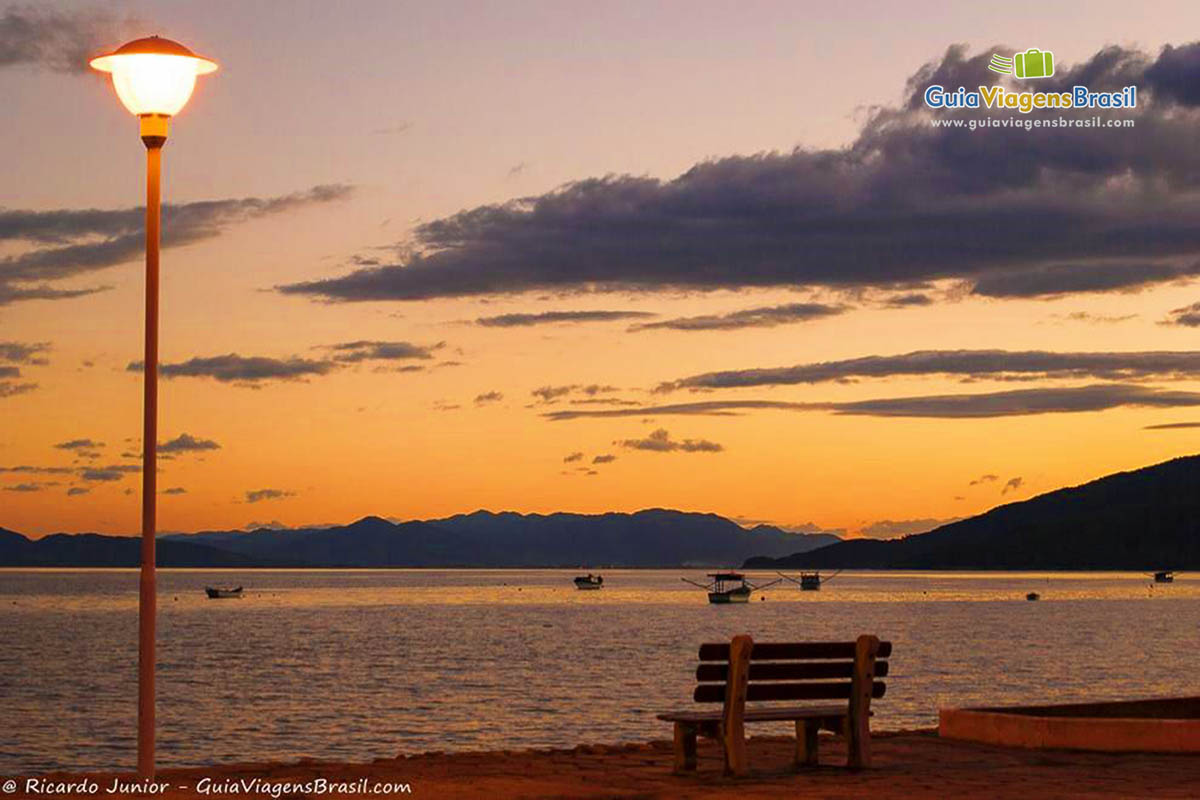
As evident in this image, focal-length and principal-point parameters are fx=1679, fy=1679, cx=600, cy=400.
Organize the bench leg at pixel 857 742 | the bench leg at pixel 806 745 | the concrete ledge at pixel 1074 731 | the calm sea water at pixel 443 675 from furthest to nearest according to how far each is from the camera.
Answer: the calm sea water at pixel 443 675 → the concrete ledge at pixel 1074 731 → the bench leg at pixel 806 745 → the bench leg at pixel 857 742

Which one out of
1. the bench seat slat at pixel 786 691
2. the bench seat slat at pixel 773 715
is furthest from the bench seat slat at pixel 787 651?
the bench seat slat at pixel 773 715

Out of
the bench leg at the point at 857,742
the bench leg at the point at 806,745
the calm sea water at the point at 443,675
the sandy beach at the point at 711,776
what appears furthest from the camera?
→ the calm sea water at the point at 443,675

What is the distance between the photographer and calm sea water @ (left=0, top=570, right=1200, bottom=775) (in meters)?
47.4

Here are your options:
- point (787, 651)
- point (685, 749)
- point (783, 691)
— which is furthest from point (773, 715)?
point (685, 749)

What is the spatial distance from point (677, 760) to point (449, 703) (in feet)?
145

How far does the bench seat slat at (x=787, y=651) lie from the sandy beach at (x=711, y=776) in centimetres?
98

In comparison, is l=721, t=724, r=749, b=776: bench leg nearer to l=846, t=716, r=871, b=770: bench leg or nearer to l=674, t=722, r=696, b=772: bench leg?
l=674, t=722, r=696, b=772: bench leg

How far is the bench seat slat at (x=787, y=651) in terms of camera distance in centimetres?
1429

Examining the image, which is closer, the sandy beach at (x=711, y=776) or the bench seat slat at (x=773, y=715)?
the sandy beach at (x=711, y=776)

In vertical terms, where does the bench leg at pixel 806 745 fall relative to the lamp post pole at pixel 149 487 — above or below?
below

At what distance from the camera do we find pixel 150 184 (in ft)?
38.4

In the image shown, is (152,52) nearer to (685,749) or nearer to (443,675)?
(685,749)

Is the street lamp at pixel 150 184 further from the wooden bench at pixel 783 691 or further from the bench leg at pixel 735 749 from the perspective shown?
the bench leg at pixel 735 749

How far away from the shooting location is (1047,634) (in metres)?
117
